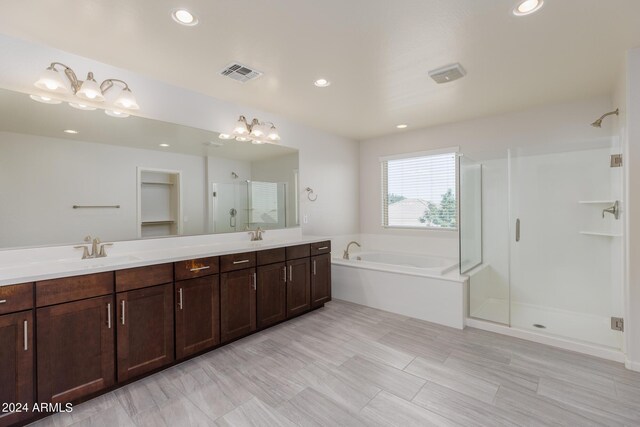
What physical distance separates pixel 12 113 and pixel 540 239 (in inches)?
192

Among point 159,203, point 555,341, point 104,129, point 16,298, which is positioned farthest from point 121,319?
point 555,341

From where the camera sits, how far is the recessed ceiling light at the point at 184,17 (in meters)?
1.71

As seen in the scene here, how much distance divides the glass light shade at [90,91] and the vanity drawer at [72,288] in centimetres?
133

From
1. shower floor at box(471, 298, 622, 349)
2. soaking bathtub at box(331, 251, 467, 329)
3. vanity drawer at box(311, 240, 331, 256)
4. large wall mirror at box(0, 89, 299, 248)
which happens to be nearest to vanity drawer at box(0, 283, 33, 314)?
large wall mirror at box(0, 89, 299, 248)

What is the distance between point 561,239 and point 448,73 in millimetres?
2338

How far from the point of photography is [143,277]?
80.1 inches

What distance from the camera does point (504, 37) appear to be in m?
1.96

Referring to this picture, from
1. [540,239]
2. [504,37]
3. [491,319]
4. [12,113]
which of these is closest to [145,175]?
[12,113]

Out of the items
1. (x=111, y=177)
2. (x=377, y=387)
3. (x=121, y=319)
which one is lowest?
(x=377, y=387)

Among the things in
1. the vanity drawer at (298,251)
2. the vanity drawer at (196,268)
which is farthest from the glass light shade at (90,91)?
the vanity drawer at (298,251)

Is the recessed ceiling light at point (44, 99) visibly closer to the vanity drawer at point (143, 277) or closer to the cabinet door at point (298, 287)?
the vanity drawer at point (143, 277)

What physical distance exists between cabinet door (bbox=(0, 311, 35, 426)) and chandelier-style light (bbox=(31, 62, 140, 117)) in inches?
58.9

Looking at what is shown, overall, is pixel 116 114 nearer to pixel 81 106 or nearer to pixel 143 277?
pixel 81 106

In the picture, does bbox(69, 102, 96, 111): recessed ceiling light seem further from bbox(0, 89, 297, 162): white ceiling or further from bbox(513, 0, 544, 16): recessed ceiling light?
bbox(513, 0, 544, 16): recessed ceiling light
